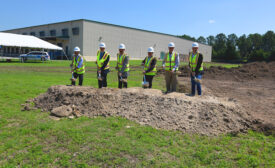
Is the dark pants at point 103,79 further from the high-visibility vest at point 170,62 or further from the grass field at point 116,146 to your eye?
the grass field at point 116,146

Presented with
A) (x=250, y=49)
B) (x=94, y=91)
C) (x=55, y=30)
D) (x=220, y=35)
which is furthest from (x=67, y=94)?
(x=220, y=35)

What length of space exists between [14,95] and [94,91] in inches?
148

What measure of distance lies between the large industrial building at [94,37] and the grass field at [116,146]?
35560mm

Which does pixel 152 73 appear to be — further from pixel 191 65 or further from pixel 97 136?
pixel 97 136

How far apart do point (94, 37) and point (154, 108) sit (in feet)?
122

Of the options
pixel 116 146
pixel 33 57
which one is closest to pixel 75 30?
pixel 33 57

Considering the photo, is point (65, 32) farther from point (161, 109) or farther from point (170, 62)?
point (161, 109)

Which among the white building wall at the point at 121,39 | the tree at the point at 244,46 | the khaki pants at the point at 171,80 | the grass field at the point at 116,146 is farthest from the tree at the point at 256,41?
the grass field at the point at 116,146

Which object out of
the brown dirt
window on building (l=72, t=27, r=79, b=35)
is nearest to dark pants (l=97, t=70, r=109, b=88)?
the brown dirt

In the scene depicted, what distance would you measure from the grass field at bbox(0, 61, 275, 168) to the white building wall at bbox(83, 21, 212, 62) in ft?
117

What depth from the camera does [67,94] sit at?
653 cm

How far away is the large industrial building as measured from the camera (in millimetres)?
39531

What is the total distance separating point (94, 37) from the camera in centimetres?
4053

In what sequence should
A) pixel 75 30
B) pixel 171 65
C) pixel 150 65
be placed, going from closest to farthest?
pixel 171 65 → pixel 150 65 → pixel 75 30
